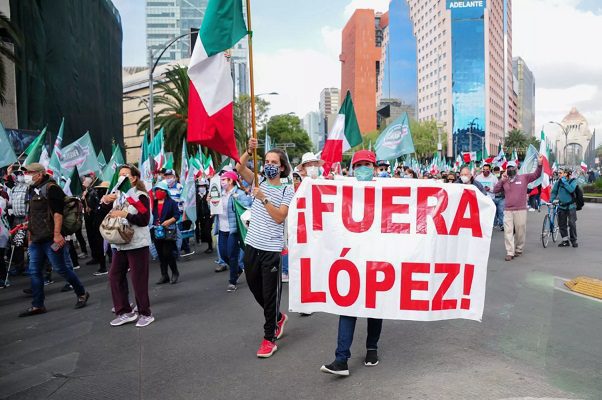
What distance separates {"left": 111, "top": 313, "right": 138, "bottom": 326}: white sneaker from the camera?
19.8 feet

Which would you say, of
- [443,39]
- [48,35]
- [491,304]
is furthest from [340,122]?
[443,39]

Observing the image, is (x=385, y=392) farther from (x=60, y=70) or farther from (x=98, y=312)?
(x=60, y=70)

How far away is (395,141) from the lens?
11.8 metres

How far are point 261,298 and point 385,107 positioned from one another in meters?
144

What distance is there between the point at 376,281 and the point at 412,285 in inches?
11.7

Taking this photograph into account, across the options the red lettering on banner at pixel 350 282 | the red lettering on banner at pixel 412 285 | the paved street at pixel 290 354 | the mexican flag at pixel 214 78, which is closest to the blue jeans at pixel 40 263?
the paved street at pixel 290 354

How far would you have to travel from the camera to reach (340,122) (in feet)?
37.3

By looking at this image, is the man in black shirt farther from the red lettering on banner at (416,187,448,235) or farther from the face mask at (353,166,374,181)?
the red lettering on banner at (416,187,448,235)

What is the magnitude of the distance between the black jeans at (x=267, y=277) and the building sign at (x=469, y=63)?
408ft

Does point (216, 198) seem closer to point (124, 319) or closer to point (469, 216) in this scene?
point (124, 319)

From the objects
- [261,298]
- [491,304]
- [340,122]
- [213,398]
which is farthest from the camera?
[340,122]

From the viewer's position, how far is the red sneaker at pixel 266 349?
4727mm

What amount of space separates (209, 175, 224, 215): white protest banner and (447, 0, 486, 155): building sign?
393 feet

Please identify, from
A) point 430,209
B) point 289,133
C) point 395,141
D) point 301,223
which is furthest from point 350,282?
point 289,133
